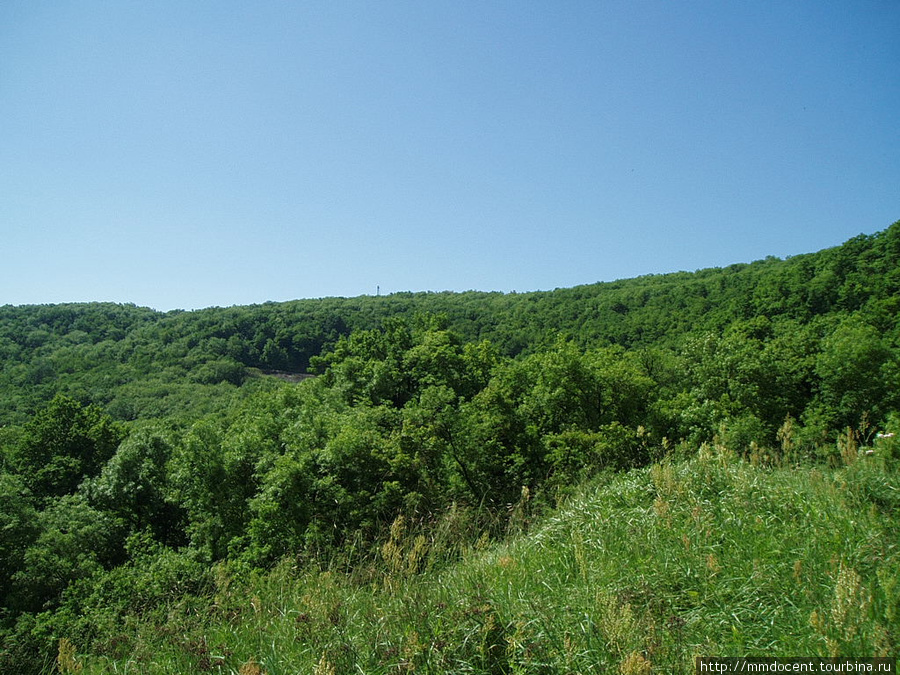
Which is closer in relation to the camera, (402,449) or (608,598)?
(608,598)

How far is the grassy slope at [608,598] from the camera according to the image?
2701mm

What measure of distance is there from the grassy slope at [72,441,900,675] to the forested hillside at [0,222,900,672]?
158 mm

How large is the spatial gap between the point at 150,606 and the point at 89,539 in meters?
18.5

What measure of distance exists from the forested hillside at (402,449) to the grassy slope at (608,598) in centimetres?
→ 16

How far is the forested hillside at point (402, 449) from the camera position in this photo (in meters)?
6.20

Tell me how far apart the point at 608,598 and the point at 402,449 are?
11.3 m

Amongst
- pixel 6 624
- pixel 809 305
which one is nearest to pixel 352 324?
pixel 809 305

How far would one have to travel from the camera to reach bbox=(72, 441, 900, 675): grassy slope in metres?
2.70

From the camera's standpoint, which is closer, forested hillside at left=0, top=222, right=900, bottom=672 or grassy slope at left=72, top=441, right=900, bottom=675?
grassy slope at left=72, top=441, right=900, bottom=675

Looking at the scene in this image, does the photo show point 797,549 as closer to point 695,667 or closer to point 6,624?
point 695,667

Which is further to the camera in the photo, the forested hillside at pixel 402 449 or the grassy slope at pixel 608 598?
the forested hillside at pixel 402 449

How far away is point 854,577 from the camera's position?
2.54 meters

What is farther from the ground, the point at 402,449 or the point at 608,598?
the point at 608,598

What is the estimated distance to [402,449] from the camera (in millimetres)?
13984
